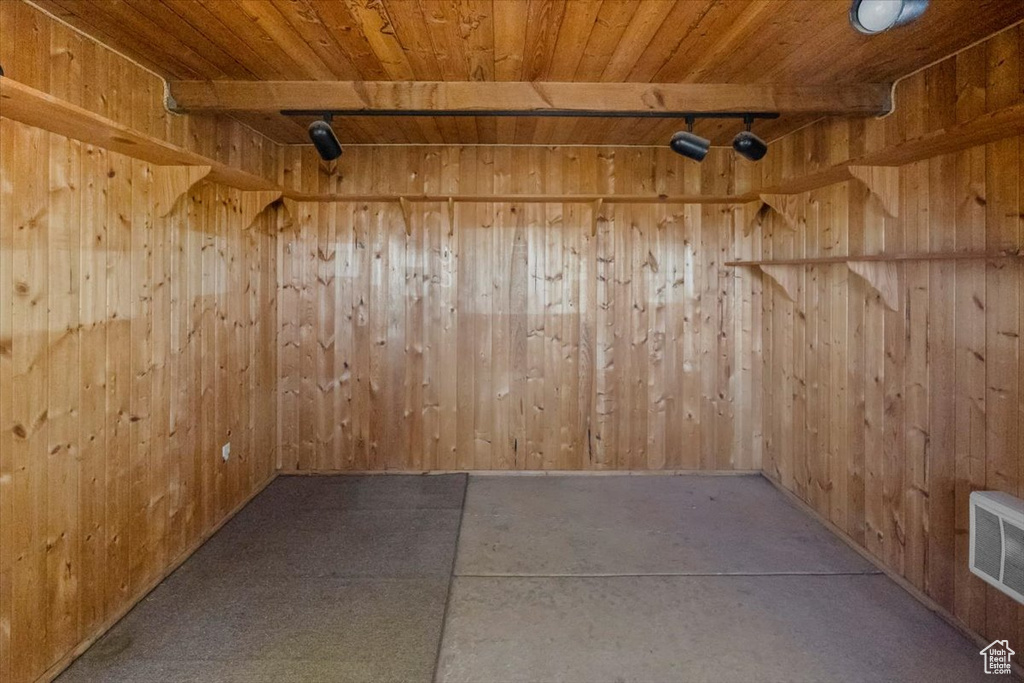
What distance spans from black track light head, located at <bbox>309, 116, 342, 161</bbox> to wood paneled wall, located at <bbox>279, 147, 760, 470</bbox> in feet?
3.37

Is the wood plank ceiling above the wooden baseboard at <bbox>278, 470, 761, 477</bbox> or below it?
above

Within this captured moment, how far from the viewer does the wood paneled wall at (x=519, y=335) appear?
152 inches

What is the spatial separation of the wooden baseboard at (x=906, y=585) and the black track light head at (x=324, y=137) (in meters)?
3.42

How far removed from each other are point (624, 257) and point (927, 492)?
88.1 inches

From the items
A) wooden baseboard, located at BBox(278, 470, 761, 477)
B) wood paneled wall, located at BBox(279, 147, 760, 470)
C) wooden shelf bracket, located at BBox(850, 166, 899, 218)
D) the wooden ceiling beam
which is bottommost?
wooden baseboard, located at BBox(278, 470, 761, 477)

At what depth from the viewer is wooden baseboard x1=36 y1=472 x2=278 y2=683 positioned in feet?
6.24

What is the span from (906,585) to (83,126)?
3.76 meters

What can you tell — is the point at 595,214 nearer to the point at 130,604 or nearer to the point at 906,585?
the point at 906,585

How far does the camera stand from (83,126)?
5.91 feet

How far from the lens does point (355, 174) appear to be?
379cm

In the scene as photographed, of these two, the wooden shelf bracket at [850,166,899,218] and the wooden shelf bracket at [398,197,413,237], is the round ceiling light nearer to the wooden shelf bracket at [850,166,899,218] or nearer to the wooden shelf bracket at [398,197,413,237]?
the wooden shelf bracket at [850,166,899,218]

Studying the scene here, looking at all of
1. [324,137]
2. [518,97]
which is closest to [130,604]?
A: [324,137]

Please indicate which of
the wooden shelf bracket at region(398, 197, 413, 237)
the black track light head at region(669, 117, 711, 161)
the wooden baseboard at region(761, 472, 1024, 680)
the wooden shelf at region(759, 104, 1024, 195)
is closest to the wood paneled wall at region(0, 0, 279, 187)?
the wooden shelf bracket at region(398, 197, 413, 237)

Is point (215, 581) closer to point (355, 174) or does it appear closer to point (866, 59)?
point (355, 174)
